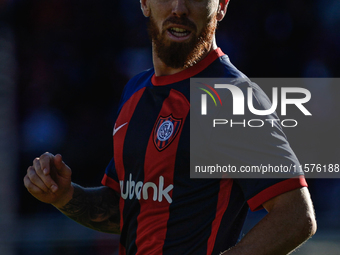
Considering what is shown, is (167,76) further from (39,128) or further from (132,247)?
(39,128)

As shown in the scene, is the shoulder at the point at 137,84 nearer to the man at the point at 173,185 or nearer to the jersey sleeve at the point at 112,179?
the man at the point at 173,185

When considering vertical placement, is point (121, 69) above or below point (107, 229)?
above

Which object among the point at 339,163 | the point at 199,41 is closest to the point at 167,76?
the point at 199,41

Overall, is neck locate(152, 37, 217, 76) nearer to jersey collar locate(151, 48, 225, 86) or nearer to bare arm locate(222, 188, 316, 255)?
jersey collar locate(151, 48, 225, 86)

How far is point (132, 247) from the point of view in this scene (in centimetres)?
192

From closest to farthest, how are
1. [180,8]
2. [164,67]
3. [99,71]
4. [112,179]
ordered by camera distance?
1. [180,8]
2. [164,67]
3. [112,179]
4. [99,71]

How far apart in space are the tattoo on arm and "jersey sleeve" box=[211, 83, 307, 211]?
85cm

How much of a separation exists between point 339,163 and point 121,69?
3198mm

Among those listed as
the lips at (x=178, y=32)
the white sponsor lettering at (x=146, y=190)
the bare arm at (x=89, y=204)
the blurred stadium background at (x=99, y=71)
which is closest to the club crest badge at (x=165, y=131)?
the white sponsor lettering at (x=146, y=190)

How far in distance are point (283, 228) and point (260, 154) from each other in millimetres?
245

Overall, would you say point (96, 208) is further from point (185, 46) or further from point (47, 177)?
point (185, 46)

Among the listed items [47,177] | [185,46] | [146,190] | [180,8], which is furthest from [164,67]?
[47,177]

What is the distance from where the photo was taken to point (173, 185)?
5.85 feet

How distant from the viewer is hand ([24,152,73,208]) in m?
1.95
